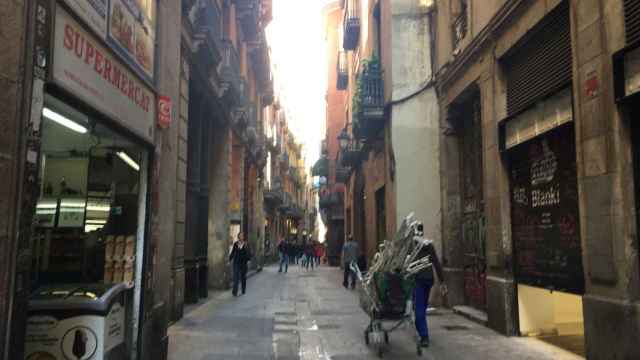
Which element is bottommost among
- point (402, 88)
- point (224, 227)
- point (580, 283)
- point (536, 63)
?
point (580, 283)

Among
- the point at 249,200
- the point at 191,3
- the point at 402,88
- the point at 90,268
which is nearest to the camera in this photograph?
the point at 90,268

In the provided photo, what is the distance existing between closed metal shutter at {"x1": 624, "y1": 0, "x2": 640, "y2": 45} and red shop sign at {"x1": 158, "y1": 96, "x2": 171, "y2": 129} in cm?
568

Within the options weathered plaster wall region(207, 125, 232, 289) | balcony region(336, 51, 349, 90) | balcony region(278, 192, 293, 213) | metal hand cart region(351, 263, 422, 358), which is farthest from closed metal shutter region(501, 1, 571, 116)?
balcony region(278, 192, 293, 213)

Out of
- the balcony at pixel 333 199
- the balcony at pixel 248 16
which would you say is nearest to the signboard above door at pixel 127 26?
the balcony at pixel 248 16

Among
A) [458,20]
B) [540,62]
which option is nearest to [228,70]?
[458,20]

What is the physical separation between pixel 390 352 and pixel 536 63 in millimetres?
5166

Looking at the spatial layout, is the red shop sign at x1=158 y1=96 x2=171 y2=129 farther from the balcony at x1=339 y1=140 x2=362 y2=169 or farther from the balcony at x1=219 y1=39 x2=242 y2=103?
the balcony at x1=339 y1=140 x2=362 y2=169

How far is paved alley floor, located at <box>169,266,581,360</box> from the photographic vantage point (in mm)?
8367

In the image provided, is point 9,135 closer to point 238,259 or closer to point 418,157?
point 418,157

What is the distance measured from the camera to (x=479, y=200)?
12.7 metres

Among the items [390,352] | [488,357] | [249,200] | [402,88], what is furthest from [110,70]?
[249,200]

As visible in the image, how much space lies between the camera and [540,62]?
9375 mm

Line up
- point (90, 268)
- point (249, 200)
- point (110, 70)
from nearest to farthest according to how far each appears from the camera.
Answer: point (110, 70) < point (90, 268) < point (249, 200)

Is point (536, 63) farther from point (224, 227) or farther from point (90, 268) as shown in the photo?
point (224, 227)
